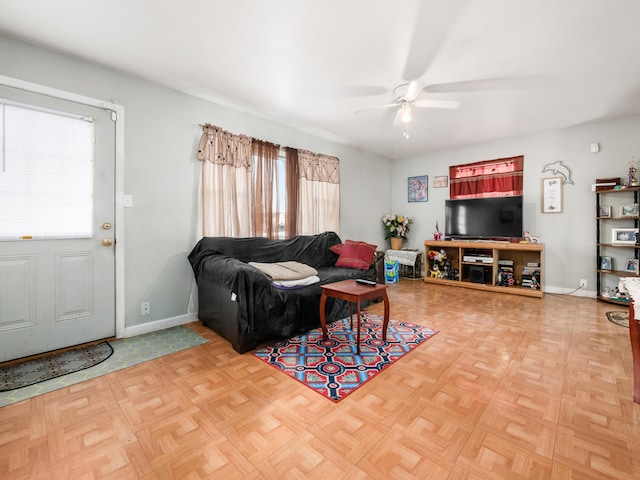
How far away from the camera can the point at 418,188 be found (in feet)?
18.9

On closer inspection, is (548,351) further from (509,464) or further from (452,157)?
(452,157)

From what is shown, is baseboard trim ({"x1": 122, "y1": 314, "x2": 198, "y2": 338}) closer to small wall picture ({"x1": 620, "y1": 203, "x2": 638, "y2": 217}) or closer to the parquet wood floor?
the parquet wood floor

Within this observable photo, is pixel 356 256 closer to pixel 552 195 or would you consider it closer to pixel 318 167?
pixel 318 167

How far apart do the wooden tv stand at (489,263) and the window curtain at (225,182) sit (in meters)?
3.37

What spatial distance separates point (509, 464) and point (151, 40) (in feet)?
11.3

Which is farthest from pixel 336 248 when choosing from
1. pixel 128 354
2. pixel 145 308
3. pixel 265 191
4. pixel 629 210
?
pixel 629 210

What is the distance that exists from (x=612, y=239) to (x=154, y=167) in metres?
5.71

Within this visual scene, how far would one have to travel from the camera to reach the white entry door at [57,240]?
2160mm

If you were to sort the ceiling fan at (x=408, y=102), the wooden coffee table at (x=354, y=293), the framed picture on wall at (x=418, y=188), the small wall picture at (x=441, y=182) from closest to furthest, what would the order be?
the wooden coffee table at (x=354, y=293) < the ceiling fan at (x=408, y=102) < the small wall picture at (x=441, y=182) < the framed picture on wall at (x=418, y=188)

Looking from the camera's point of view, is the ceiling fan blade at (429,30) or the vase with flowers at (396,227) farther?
the vase with flowers at (396,227)

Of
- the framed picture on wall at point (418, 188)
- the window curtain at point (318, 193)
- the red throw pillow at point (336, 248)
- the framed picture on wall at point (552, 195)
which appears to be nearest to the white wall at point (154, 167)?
the window curtain at point (318, 193)

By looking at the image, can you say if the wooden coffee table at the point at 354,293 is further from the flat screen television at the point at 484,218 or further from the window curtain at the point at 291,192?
the flat screen television at the point at 484,218

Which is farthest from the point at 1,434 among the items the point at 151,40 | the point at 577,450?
the point at 577,450

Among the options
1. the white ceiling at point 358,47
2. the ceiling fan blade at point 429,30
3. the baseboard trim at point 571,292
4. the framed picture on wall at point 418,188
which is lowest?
the baseboard trim at point 571,292
